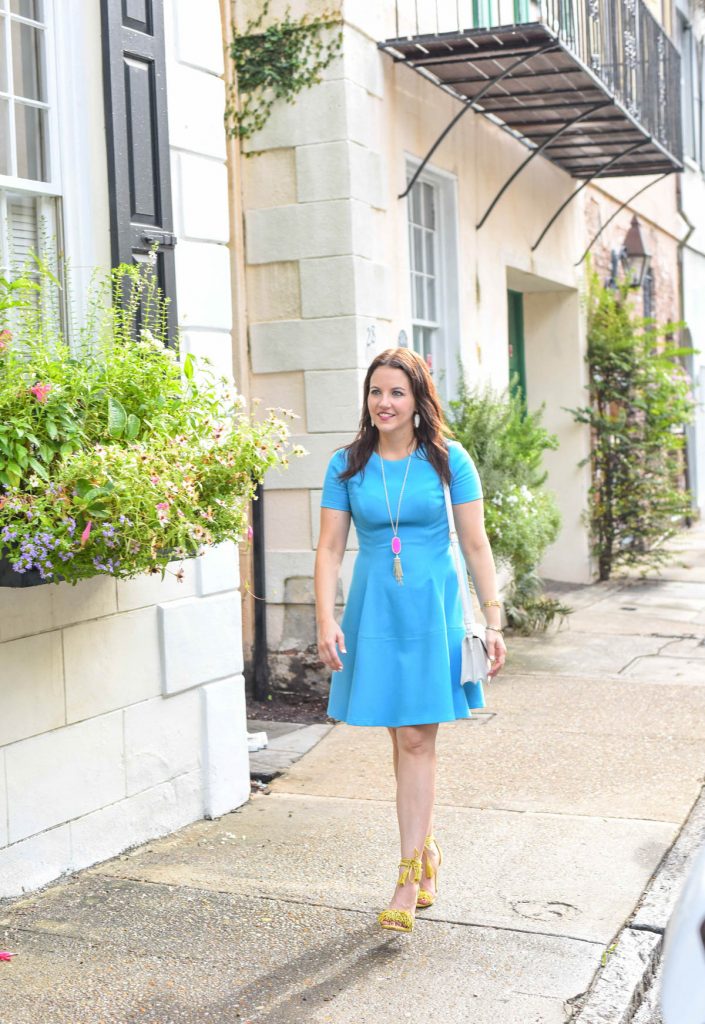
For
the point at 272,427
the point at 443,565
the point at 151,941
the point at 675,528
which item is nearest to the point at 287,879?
the point at 151,941

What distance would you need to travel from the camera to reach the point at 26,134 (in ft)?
15.1

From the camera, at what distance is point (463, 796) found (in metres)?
5.45

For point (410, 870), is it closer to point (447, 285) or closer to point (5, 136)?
point (5, 136)

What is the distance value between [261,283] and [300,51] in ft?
4.37

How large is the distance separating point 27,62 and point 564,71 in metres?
4.56

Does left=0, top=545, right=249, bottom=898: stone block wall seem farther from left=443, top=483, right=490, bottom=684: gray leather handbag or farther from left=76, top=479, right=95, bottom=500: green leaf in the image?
left=443, top=483, right=490, bottom=684: gray leather handbag

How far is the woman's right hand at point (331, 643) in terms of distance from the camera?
4059mm

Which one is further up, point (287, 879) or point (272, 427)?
point (272, 427)

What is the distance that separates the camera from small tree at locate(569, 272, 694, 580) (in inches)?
452

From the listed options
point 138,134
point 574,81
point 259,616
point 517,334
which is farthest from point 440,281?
point 138,134

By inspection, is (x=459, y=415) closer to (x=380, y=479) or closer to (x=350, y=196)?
(x=350, y=196)

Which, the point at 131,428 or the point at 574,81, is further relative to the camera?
the point at 574,81

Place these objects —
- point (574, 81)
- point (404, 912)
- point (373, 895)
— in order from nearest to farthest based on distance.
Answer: point (404, 912), point (373, 895), point (574, 81)

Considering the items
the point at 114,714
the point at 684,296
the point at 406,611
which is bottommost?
the point at 114,714
